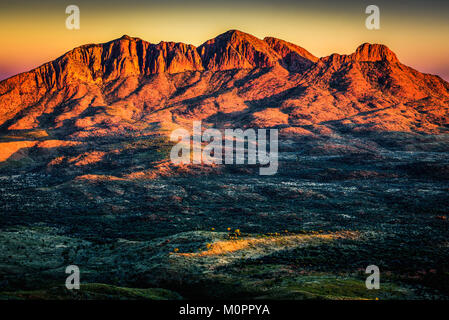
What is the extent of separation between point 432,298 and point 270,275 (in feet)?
57.4

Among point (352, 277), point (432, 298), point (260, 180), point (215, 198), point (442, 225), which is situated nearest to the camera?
point (432, 298)

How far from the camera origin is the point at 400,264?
48.1m

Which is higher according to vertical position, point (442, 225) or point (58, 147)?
point (58, 147)

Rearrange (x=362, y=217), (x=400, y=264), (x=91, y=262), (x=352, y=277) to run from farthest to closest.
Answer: (x=362, y=217)
(x=91, y=262)
(x=400, y=264)
(x=352, y=277)

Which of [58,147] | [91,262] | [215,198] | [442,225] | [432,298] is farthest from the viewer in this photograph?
[58,147]

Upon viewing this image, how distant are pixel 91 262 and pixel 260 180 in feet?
264

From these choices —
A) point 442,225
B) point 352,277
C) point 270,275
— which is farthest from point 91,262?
point 442,225

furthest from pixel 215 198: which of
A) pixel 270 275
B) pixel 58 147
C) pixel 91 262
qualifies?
pixel 58 147

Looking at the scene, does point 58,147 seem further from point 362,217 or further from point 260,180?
point 362,217

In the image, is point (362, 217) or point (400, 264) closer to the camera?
point (400, 264)

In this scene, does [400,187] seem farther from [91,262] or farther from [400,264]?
[91,262]

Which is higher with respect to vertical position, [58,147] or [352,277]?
[58,147]
